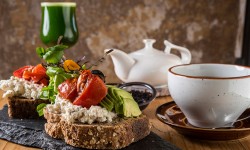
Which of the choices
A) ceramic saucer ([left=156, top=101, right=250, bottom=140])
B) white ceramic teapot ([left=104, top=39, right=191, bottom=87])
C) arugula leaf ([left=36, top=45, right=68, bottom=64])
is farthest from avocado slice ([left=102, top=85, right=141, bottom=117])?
white ceramic teapot ([left=104, top=39, right=191, bottom=87])

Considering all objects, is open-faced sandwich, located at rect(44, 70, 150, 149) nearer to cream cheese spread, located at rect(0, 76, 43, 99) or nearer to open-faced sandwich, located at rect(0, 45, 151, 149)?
open-faced sandwich, located at rect(0, 45, 151, 149)

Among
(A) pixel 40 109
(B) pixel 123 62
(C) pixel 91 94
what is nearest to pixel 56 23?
(B) pixel 123 62

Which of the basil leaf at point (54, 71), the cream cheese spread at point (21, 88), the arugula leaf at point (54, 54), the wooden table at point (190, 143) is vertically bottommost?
the wooden table at point (190, 143)

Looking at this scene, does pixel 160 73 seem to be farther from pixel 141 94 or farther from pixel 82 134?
pixel 82 134

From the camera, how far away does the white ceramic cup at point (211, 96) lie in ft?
3.75

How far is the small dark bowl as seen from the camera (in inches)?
57.6

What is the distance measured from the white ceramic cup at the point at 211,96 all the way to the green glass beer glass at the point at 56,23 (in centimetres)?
91

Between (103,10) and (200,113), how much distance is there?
245 cm

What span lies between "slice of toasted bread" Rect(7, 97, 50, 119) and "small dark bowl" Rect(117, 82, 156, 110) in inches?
12.4

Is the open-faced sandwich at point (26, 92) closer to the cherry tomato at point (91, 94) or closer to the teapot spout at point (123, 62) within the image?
the cherry tomato at point (91, 94)

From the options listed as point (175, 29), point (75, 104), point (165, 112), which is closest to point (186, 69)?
point (165, 112)

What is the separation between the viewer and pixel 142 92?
61.2 inches

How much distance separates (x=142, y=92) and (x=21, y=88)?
0.43 m

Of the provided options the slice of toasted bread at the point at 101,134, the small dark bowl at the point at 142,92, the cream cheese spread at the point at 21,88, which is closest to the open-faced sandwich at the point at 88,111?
the slice of toasted bread at the point at 101,134
